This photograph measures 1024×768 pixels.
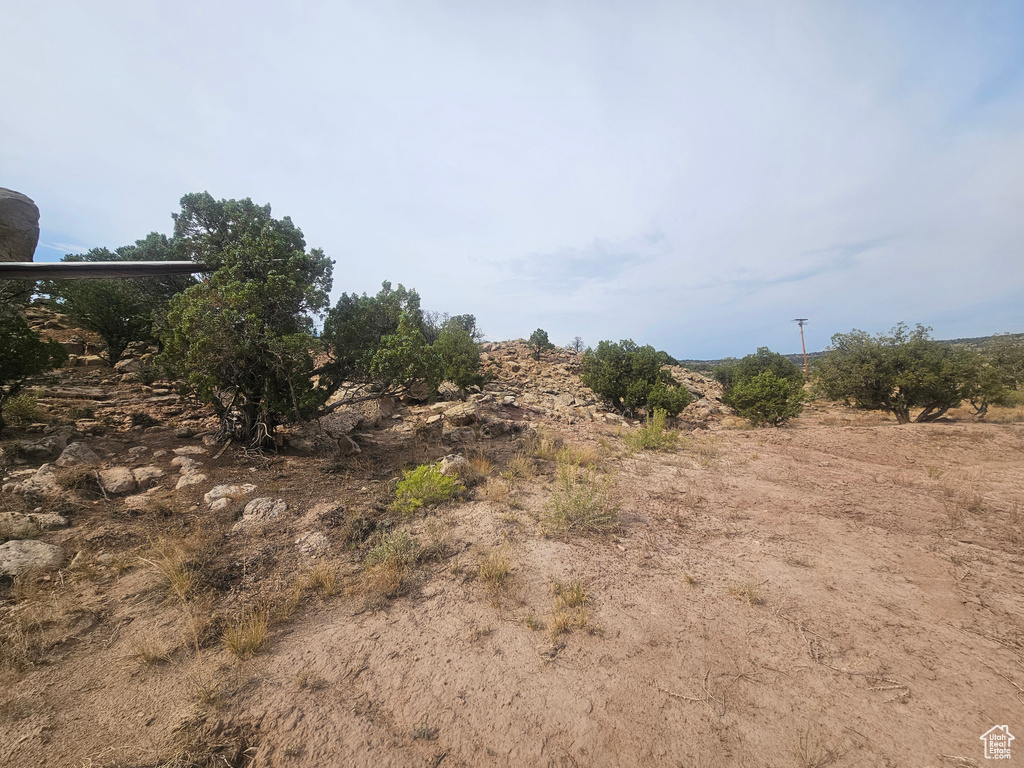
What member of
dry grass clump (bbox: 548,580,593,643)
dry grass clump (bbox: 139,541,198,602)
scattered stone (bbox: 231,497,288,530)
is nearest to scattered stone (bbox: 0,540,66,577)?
dry grass clump (bbox: 139,541,198,602)

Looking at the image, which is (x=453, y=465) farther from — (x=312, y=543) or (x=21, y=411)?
(x=21, y=411)

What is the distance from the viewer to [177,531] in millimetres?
4793

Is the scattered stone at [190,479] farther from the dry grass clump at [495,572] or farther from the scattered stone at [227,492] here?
the dry grass clump at [495,572]

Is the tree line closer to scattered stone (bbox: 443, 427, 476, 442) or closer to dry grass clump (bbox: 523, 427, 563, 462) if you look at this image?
scattered stone (bbox: 443, 427, 476, 442)

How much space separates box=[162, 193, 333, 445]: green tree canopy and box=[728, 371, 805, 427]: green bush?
19.0 metres

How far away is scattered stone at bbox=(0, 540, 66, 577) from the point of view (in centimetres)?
367

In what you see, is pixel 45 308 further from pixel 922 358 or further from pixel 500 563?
pixel 922 358

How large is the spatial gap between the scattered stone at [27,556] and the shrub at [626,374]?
19.1 m

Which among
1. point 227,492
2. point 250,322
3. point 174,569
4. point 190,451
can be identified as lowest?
point 174,569

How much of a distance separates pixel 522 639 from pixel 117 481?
7289 mm

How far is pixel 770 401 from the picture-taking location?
16750 mm

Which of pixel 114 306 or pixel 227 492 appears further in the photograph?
pixel 114 306

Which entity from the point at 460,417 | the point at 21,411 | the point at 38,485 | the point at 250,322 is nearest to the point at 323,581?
the point at 38,485

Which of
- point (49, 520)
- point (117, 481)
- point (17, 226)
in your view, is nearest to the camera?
point (49, 520)
